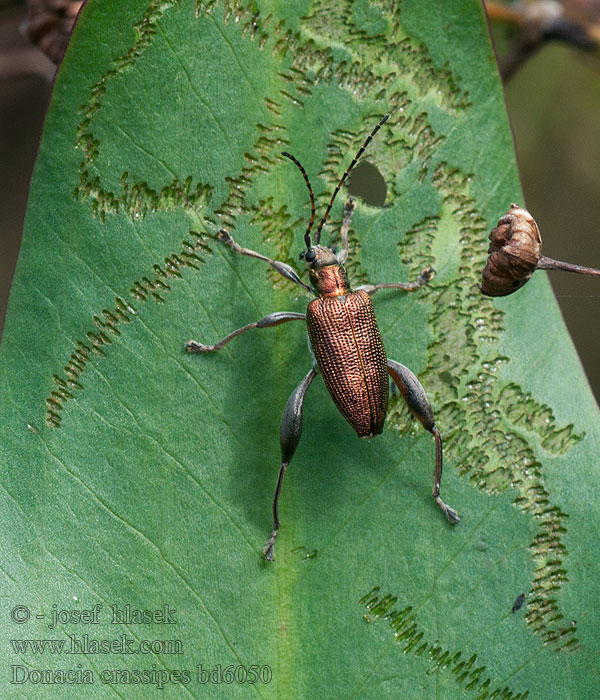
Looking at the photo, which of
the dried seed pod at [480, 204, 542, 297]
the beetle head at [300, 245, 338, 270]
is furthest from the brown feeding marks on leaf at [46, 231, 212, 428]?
the dried seed pod at [480, 204, 542, 297]

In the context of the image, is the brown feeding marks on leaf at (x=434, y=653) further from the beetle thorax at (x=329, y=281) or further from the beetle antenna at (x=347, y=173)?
the beetle antenna at (x=347, y=173)

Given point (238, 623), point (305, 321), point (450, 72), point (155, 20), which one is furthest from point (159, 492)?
point (450, 72)

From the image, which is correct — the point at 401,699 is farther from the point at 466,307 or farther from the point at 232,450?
the point at 466,307

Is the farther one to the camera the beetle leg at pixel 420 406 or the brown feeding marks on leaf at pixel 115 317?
the beetle leg at pixel 420 406

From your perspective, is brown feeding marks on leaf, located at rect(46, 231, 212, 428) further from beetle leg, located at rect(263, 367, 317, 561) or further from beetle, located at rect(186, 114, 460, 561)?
beetle leg, located at rect(263, 367, 317, 561)

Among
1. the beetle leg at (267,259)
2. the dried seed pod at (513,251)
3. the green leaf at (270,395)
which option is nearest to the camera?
the dried seed pod at (513,251)

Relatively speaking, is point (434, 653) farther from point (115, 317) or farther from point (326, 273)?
point (115, 317)

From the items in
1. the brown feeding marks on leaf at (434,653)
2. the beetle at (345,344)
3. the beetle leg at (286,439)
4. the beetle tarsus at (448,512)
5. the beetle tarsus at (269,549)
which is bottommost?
the brown feeding marks on leaf at (434,653)

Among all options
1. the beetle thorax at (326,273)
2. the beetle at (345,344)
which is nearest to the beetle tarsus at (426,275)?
the beetle at (345,344)

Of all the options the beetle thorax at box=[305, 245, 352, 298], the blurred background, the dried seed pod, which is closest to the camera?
the dried seed pod
